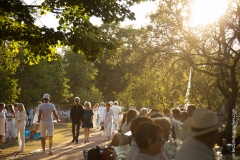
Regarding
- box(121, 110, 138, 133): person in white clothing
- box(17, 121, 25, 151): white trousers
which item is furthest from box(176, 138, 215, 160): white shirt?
box(17, 121, 25, 151): white trousers

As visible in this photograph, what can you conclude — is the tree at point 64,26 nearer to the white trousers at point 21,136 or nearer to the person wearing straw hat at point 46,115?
the person wearing straw hat at point 46,115

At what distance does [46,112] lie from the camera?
20.9 m

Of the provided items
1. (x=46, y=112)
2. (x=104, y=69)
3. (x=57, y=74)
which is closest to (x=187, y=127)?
(x=46, y=112)

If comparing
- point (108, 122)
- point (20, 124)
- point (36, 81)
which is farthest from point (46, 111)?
point (36, 81)

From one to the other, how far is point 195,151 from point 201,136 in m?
0.15

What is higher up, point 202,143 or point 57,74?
point 57,74

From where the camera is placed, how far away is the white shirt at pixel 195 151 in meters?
4.96

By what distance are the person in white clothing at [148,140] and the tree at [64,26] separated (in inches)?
424

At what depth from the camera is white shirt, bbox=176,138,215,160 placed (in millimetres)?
4961

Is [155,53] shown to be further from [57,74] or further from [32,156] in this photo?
[57,74]

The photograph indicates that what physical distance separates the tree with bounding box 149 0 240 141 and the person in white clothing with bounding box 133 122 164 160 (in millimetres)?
15327

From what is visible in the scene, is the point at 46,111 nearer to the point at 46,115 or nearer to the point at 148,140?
the point at 46,115

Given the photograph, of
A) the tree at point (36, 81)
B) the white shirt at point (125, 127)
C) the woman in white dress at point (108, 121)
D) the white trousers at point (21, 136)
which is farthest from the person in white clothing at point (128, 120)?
the tree at point (36, 81)

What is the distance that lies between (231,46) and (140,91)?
1480 cm
